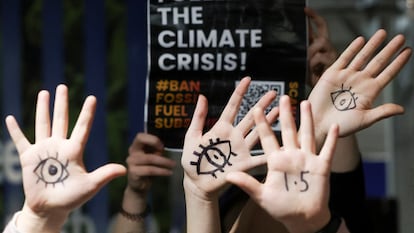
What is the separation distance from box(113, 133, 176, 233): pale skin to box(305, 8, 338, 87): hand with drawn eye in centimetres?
48

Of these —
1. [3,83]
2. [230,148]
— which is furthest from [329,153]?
[3,83]

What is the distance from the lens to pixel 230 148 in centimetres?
186

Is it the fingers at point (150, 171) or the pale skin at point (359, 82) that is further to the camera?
the fingers at point (150, 171)

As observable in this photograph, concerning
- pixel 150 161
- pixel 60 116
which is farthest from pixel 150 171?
pixel 60 116

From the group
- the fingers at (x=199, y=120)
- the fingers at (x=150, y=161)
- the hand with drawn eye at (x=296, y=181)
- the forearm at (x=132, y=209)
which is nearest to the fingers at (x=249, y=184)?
the hand with drawn eye at (x=296, y=181)

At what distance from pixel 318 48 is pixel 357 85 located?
0.22 meters

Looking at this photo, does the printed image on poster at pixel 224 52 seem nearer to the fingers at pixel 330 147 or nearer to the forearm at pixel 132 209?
the forearm at pixel 132 209

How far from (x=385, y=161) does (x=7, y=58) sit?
3.97 ft

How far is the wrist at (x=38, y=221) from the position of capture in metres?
1.76

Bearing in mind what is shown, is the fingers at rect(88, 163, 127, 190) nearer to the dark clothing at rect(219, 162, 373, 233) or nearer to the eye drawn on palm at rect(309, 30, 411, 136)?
the dark clothing at rect(219, 162, 373, 233)

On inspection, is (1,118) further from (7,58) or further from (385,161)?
(385,161)

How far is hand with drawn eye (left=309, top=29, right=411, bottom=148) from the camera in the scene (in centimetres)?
192

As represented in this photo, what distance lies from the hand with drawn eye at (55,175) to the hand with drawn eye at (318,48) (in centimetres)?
67

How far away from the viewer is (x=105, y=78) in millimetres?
2232
